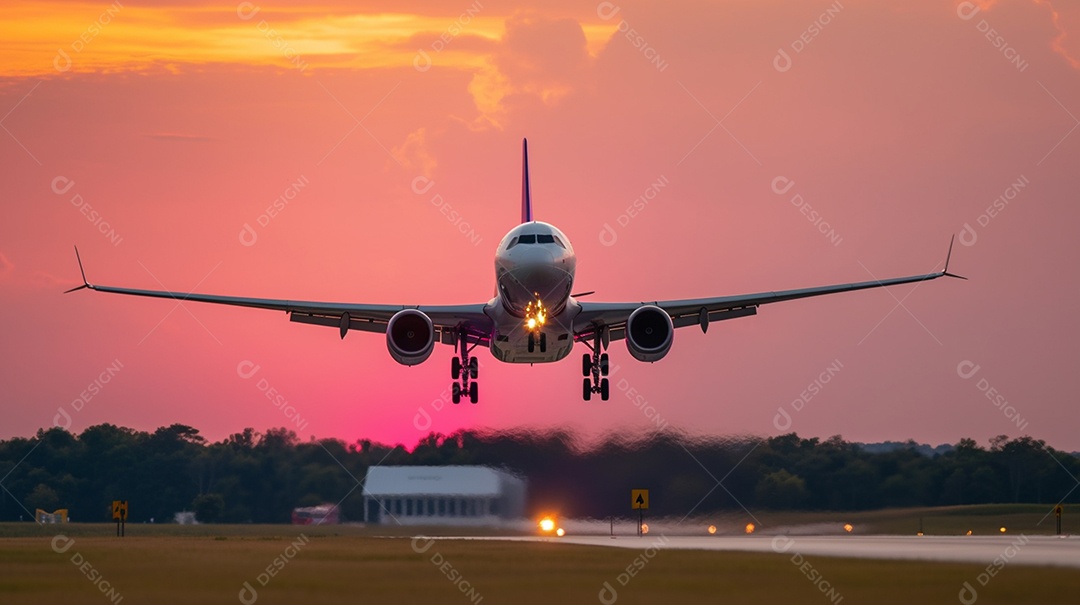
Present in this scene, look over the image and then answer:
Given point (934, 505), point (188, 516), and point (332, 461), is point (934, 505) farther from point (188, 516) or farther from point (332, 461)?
point (188, 516)

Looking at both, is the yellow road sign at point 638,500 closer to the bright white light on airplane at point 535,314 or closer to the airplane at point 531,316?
the airplane at point 531,316

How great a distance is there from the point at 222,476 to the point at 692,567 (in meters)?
29.6

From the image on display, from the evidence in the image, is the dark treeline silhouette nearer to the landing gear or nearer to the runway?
the runway

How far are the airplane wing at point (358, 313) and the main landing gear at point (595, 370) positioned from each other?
10.6 ft

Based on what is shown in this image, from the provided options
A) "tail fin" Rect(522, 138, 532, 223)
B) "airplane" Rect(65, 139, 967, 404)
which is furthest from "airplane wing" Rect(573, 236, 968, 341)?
"tail fin" Rect(522, 138, 532, 223)

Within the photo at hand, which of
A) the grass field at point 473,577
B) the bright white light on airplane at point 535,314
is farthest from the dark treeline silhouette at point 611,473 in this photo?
the grass field at point 473,577

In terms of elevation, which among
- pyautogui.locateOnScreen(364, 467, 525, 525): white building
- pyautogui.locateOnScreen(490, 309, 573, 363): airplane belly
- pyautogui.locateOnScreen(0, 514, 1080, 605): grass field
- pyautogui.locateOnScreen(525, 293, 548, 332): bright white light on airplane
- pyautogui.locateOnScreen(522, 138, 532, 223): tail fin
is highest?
pyautogui.locateOnScreen(522, 138, 532, 223): tail fin

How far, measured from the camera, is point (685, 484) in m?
47.8

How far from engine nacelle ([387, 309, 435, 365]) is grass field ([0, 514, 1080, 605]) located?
713cm

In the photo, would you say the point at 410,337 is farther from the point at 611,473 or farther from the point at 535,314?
the point at 611,473

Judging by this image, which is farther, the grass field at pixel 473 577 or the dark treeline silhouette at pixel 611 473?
the dark treeline silhouette at pixel 611 473

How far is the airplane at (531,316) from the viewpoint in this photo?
4006 centimetres

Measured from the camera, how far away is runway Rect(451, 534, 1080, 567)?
103 ft

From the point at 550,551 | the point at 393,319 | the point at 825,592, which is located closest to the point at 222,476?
the point at 393,319
